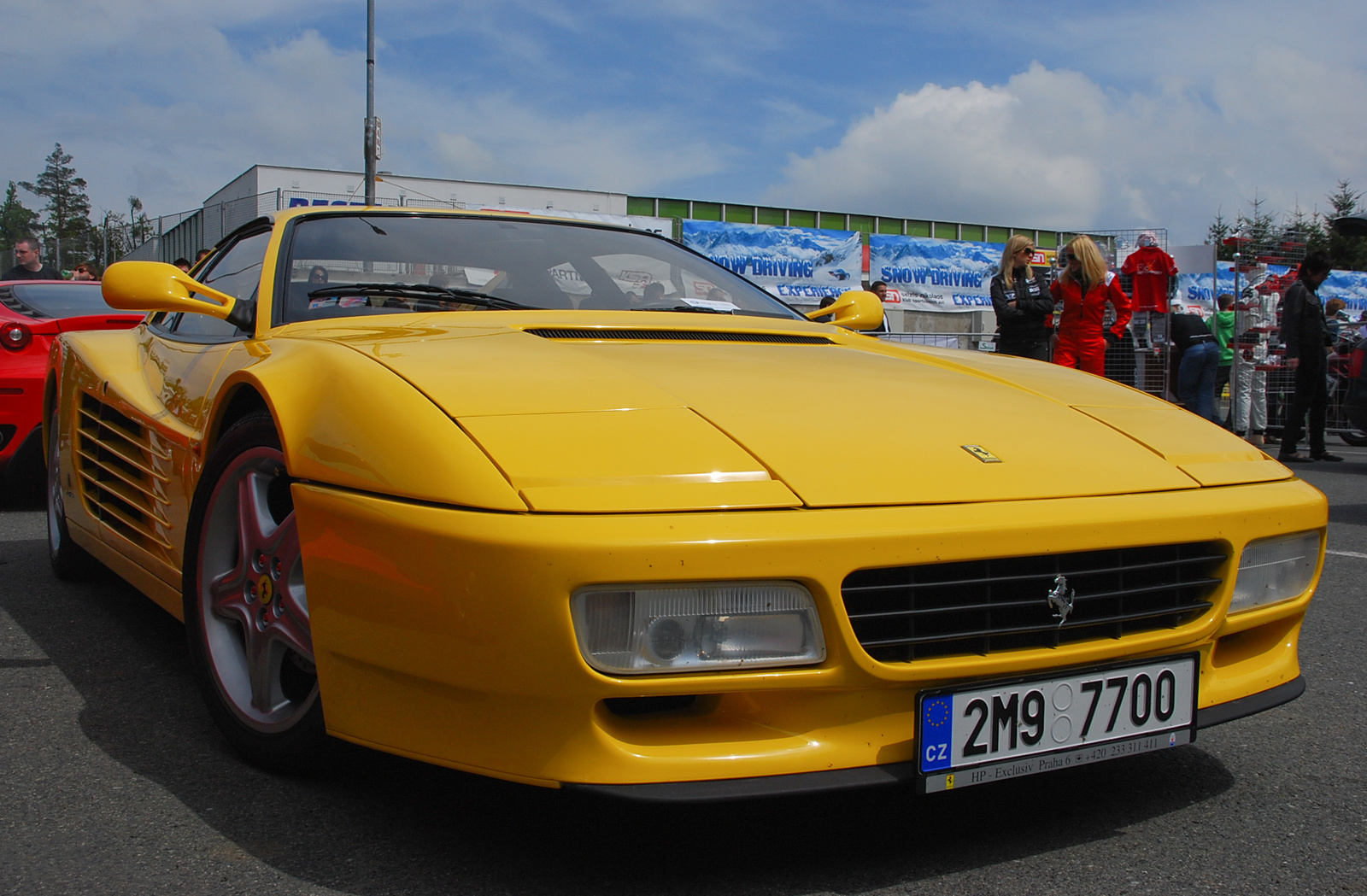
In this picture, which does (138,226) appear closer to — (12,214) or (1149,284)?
(1149,284)

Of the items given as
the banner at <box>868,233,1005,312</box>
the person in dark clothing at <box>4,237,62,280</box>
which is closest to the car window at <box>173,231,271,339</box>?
the person in dark clothing at <box>4,237,62,280</box>

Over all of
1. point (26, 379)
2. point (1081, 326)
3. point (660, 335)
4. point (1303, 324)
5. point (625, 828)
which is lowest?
point (625, 828)

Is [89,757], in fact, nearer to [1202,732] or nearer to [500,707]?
[500,707]

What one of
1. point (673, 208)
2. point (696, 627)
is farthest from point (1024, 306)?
point (673, 208)

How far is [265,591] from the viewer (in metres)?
1.93

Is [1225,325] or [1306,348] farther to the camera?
[1225,325]

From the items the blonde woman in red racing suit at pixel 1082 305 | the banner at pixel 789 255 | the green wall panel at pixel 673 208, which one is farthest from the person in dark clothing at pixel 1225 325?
the green wall panel at pixel 673 208

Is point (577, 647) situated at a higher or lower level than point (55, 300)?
lower

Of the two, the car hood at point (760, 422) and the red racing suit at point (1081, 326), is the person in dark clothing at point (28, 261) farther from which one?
the car hood at point (760, 422)

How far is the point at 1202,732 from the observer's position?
2.28 meters

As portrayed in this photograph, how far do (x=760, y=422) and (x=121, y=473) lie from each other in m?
1.88

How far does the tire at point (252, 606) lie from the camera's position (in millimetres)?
1842

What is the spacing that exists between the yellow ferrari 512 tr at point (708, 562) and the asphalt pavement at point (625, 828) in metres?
0.16

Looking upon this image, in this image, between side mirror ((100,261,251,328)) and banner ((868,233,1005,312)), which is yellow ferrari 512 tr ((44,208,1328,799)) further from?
banner ((868,233,1005,312))
